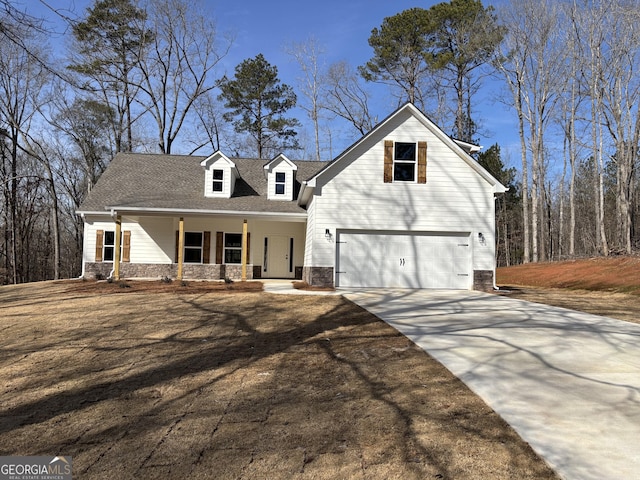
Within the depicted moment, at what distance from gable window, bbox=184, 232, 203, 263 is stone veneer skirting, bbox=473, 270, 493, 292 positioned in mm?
10483

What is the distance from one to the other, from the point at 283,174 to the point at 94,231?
26.0 feet

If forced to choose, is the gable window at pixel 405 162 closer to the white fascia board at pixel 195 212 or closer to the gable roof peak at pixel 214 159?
the white fascia board at pixel 195 212

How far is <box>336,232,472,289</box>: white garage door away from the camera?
13953 mm

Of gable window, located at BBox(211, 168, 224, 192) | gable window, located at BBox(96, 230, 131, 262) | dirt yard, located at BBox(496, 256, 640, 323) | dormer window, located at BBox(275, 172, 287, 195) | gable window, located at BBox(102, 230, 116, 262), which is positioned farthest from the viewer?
dormer window, located at BBox(275, 172, 287, 195)

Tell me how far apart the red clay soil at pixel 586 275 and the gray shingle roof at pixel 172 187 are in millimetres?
10491

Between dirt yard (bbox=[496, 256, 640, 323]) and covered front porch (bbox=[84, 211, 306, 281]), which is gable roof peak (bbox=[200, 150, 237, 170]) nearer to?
covered front porch (bbox=[84, 211, 306, 281])

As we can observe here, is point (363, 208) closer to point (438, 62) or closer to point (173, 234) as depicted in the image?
point (173, 234)

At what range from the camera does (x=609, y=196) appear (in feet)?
110

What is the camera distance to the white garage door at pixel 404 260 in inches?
549

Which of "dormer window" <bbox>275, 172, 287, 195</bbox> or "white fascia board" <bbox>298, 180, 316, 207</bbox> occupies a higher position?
"dormer window" <bbox>275, 172, 287, 195</bbox>

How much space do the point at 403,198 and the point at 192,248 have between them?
8764 mm

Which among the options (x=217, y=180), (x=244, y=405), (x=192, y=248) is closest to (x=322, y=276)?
(x=192, y=248)

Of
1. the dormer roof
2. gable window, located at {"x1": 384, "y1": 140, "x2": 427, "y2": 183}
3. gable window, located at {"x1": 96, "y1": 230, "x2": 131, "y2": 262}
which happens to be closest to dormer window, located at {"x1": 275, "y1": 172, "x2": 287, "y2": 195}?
the dormer roof

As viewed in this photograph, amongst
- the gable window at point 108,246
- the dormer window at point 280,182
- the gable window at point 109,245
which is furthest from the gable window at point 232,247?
the gable window at point 108,246
